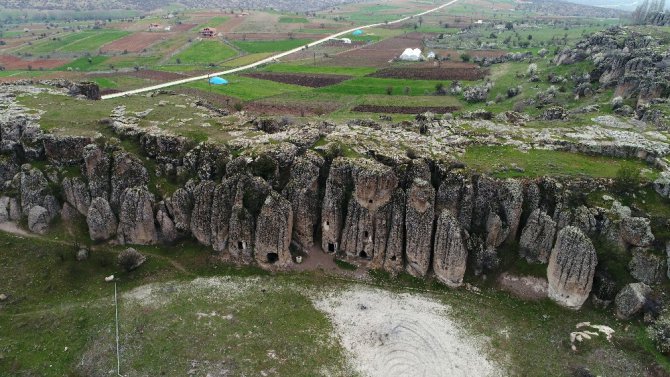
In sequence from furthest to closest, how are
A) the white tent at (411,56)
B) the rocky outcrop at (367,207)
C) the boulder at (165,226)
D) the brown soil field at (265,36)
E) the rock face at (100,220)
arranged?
the brown soil field at (265,36), the white tent at (411,56), the rock face at (100,220), the boulder at (165,226), the rocky outcrop at (367,207)

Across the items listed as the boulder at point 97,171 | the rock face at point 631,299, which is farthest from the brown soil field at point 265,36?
the rock face at point 631,299

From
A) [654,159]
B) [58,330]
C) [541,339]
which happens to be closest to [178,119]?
[58,330]

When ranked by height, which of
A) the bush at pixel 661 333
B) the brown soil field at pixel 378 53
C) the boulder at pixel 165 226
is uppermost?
the brown soil field at pixel 378 53

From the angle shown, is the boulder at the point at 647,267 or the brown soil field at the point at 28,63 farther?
the brown soil field at the point at 28,63

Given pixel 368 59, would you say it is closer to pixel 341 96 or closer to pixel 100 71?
pixel 341 96

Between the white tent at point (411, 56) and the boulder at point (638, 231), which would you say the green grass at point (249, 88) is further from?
the boulder at point (638, 231)

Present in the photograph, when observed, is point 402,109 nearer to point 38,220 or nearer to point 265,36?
point 38,220

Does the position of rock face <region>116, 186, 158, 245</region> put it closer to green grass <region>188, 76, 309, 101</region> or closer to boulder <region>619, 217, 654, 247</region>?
boulder <region>619, 217, 654, 247</region>
